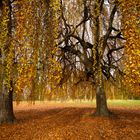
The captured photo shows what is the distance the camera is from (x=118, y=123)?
1380 centimetres

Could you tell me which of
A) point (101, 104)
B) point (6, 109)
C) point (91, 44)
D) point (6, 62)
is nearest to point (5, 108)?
point (6, 109)

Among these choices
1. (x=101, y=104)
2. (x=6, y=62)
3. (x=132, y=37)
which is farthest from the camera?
(x=101, y=104)

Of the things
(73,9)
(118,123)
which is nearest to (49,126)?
(118,123)

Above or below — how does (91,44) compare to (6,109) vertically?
above

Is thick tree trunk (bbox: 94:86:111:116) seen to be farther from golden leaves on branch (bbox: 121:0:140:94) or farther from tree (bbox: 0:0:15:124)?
tree (bbox: 0:0:15:124)

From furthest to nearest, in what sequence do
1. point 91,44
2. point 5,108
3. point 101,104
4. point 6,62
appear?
point 91,44, point 101,104, point 5,108, point 6,62

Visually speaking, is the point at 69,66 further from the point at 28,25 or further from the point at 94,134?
the point at 94,134

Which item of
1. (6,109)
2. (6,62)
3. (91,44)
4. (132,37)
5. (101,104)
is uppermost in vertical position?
(91,44)

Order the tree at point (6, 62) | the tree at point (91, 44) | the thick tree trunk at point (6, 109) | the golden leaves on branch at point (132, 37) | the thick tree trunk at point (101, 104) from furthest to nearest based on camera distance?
the thick tree trunk at point (101, 104), the tree at point (91, 44), the thick tree trunk at point (6, 109), the tree at point (6, 62), the golden leaves on branch at point (132, 37)

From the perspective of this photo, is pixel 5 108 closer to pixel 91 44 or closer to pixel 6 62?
pixel 6 62

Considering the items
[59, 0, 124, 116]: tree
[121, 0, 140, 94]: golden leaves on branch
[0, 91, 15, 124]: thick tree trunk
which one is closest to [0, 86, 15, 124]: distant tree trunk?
[0, 91, 15, 124]: thick tree trunk

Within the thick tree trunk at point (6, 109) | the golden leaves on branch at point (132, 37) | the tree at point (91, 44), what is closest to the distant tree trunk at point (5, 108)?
the thick tree trunk at point (6, 109)

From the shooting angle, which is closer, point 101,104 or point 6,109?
point 6,109

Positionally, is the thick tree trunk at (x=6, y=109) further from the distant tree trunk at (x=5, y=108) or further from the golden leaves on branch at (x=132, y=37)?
the golden leaves on branch at (x=132, y=37)
